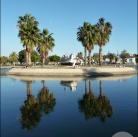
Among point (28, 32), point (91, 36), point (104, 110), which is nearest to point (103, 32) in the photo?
A: point (91, 36)

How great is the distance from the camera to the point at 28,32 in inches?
3137

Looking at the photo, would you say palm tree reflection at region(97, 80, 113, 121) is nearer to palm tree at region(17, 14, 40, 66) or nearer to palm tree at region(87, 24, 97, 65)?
palm tree at region(17, 14, 40, 66)

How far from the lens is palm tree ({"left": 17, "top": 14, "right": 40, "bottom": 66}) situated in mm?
78938

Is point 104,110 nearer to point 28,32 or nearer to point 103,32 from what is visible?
point 28,32

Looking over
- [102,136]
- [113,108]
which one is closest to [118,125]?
[102,136]

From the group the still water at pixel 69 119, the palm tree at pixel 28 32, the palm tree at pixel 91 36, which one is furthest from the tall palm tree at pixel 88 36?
Answer: the still water at pixel 69 119

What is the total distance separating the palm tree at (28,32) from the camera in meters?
78.9

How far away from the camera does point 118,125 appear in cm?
1641

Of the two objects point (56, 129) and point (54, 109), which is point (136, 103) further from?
point (56, 129)

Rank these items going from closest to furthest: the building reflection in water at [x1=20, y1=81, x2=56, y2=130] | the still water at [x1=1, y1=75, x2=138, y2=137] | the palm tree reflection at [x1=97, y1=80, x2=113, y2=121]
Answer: the still water at [x1=1, y1=75, x2=138, y2=137] < the building reflection in water at [x1=20, y1=81, x2=56, y2=130] < the palm tree reflection at [x1=97, y1=80, x2=113, y2=121]

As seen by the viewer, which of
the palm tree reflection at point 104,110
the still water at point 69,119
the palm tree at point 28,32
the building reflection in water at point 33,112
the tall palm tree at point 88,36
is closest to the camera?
the still water at point 69,119

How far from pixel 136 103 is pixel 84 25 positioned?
7290cm

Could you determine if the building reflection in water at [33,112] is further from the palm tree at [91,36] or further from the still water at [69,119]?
the palm tree at [91,36]

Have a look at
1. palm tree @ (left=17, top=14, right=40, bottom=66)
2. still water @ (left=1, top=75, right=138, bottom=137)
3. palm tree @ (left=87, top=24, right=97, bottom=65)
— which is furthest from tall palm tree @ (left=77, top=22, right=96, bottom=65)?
still water @ (left=1, top=75, right=138, bottom=137)
